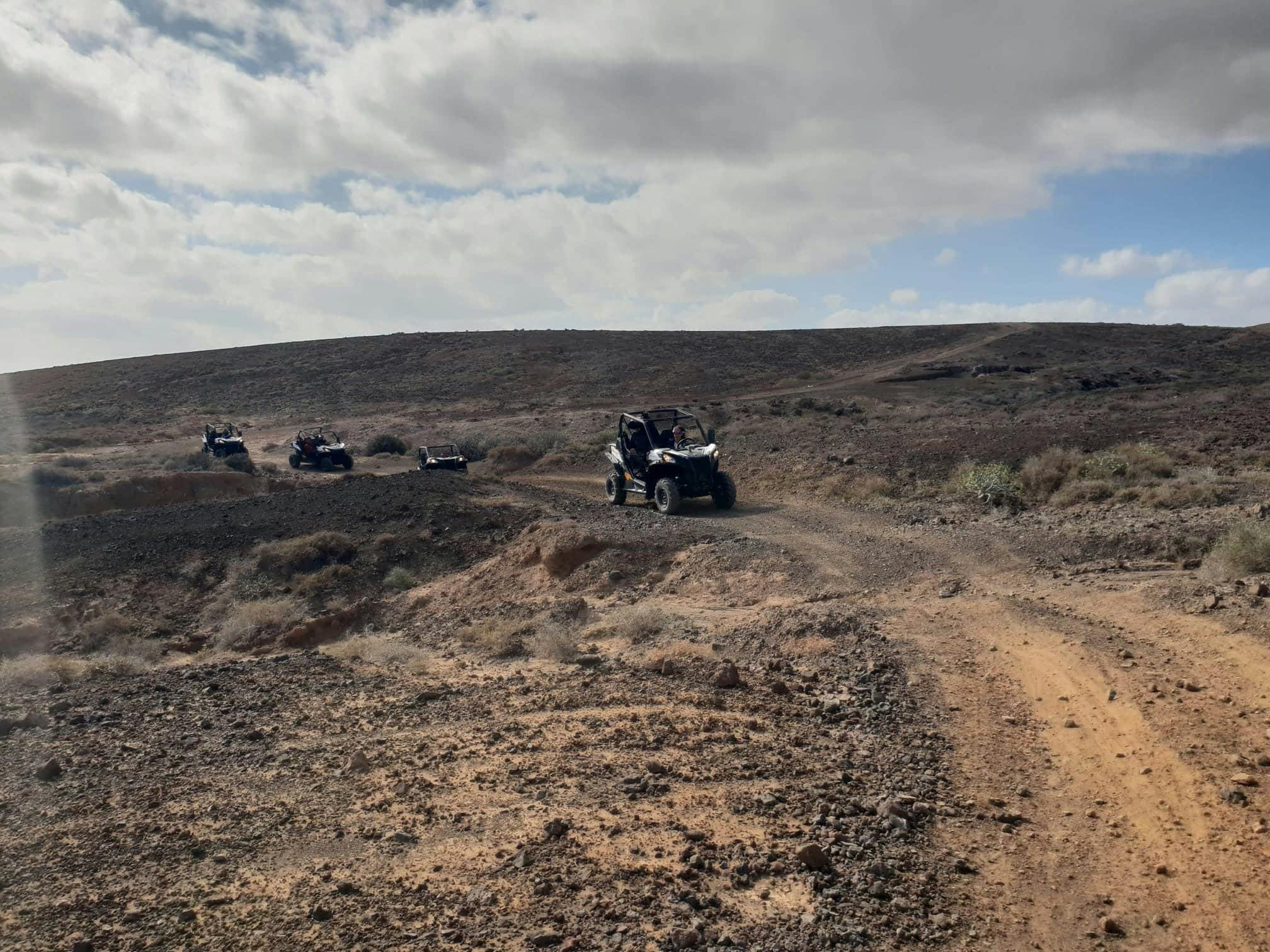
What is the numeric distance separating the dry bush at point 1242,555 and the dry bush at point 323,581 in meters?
11.3

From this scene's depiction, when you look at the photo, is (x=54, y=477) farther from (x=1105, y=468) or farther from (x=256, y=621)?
(x=1105, y=468)

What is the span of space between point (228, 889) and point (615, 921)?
2.04m

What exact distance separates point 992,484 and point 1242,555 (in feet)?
20.5

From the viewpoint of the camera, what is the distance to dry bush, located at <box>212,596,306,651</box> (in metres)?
11.8

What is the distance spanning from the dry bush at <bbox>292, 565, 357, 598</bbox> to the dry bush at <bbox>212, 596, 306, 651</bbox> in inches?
13.8

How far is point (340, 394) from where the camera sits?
5725 centimetres

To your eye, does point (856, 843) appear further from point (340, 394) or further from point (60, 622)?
point (340, 394)

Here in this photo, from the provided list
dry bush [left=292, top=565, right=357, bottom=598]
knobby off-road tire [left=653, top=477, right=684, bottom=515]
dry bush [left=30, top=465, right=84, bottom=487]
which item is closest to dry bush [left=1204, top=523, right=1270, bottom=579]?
knobby off-road tire [left=653, top=477, right=684, bottom=515]

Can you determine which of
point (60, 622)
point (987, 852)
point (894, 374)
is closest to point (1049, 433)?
point (987, 852)

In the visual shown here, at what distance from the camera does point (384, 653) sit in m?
10.0

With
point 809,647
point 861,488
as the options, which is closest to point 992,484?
point 861,488

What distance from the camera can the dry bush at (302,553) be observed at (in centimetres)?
1420

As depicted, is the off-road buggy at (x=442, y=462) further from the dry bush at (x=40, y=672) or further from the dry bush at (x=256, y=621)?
the dry bush at (x=40, y=672)

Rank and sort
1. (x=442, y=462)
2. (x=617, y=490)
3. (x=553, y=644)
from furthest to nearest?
1. (x=442, y=462)
2. (x=617, y=490)
3. (x=553, y=644)
